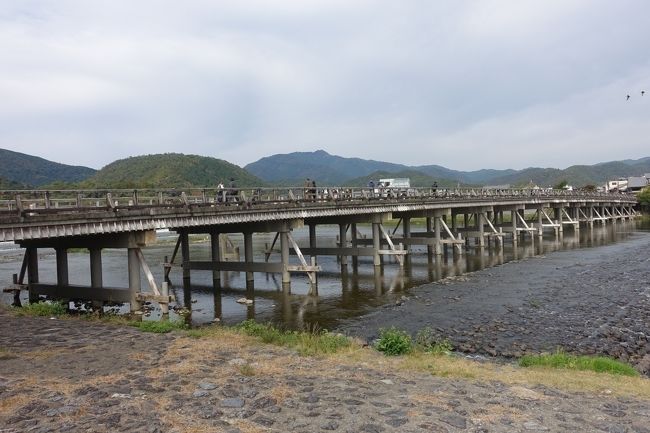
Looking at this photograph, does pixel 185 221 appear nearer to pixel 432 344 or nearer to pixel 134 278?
pixel 134 278

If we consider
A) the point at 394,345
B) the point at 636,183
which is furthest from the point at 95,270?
the point at 636,183

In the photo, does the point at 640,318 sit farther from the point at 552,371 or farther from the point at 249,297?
the point at 249,297

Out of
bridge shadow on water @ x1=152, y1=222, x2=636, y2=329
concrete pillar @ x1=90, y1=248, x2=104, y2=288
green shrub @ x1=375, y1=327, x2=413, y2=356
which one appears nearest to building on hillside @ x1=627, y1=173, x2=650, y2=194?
bridge shadow on water @ x1=152, y1=222, x2=636, y2=329

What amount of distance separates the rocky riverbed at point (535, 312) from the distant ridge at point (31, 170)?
543 feet

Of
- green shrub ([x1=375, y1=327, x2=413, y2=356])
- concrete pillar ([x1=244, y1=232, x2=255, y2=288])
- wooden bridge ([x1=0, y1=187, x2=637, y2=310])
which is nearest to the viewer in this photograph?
green shrub ([x1=375, y1=327, x2=413, y2=356])

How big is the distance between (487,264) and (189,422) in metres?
33.3

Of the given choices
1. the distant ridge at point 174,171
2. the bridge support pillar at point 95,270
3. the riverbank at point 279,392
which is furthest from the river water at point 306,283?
the distant ridge at point 174,171

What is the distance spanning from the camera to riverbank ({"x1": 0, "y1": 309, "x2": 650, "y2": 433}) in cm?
765

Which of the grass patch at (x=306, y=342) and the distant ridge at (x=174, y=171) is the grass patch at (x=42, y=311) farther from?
the distant ridge at (x=174, y=171)

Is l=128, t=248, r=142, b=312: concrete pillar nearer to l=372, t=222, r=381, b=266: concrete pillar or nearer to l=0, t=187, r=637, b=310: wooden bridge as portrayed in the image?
l=0, t=187, r=637, b=310: wooden bridge

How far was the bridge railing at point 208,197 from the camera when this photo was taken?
59.2 ft

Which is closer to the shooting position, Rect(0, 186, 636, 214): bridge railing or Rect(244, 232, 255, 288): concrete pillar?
Rect(0, 186, 636, 214): bridge railing

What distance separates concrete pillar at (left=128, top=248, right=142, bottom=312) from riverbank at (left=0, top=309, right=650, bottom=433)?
25.4 feet

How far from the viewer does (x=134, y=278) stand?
21016 mm
